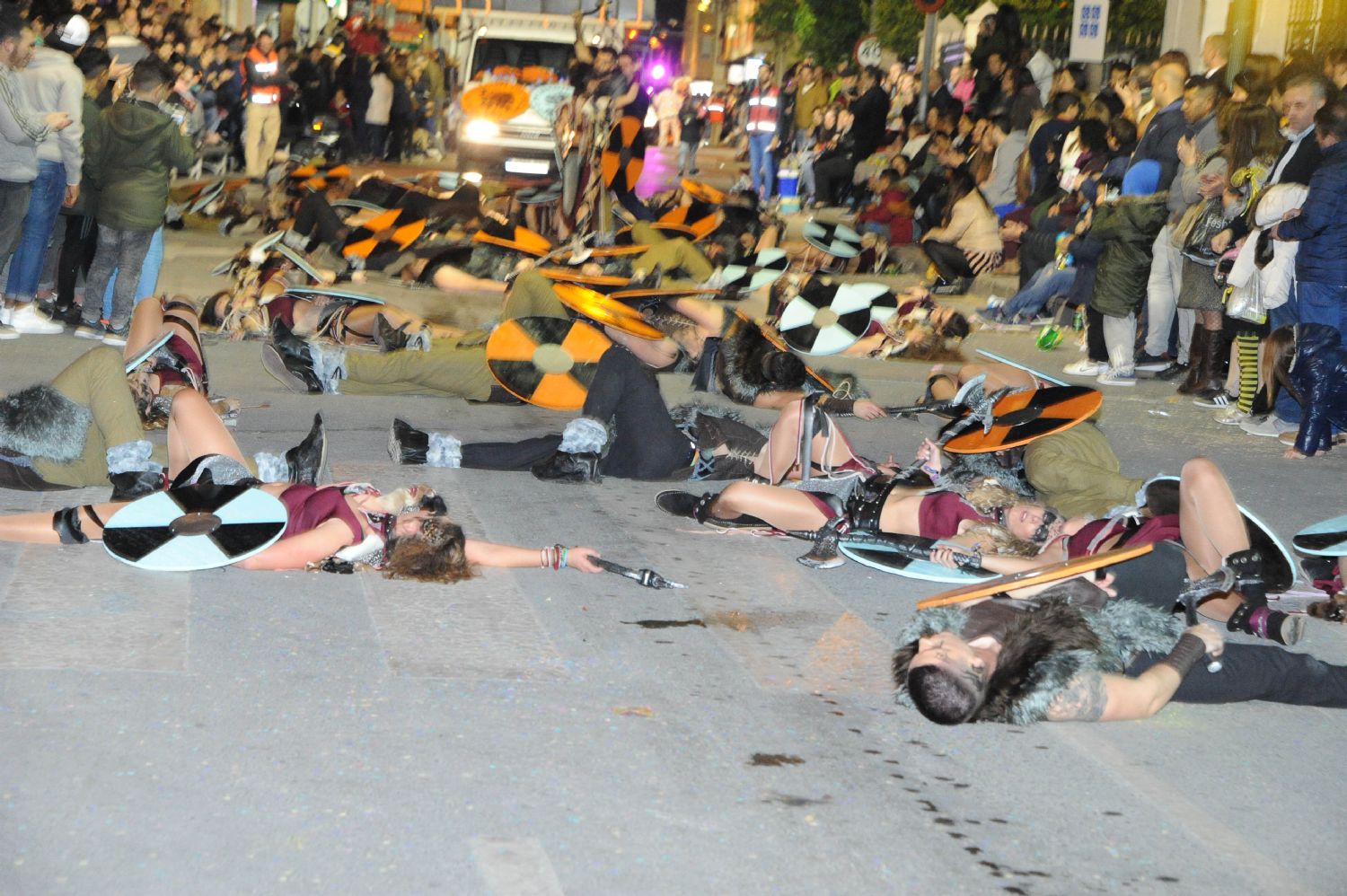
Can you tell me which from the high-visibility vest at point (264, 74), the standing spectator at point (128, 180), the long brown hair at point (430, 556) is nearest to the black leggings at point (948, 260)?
the standing spectator at point (128, 180)

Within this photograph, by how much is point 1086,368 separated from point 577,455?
4594mm

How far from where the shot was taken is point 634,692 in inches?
175

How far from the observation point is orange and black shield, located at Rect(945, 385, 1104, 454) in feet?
19.9

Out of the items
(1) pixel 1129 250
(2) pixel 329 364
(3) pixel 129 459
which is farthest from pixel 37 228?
(1) pixel 1129 250

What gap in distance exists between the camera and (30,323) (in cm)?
909

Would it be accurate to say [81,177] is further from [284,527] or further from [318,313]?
[284,527]

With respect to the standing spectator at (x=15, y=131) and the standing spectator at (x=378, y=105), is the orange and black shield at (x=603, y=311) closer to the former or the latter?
the standing spectator at (x=15, y=131)

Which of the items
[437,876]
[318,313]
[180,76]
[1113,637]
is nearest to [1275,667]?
[1113,637]

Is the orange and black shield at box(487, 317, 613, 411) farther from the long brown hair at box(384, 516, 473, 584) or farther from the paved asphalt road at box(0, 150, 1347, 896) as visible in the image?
the long brown hair at box(384, 516, 473, 584)

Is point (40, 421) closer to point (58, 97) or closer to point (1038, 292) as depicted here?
point (58, 97)

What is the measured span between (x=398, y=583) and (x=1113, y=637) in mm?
2438

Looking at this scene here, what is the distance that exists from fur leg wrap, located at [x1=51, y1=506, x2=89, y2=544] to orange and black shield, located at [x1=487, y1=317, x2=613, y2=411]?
9.01 feet

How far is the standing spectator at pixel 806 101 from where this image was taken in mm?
20859

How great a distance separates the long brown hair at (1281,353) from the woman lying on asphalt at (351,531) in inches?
167
